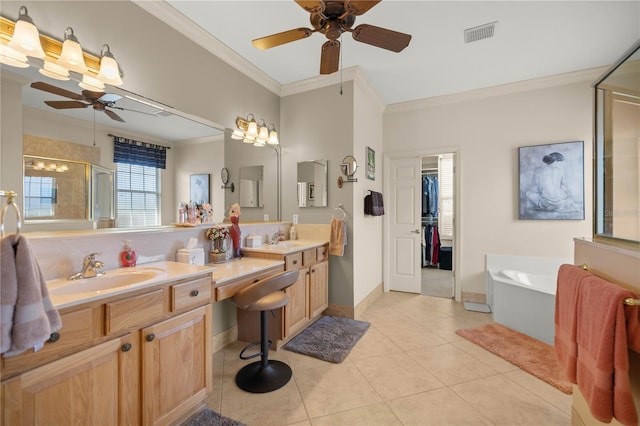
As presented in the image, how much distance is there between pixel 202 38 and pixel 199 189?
4.50ft

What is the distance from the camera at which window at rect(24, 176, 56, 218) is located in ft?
4.76

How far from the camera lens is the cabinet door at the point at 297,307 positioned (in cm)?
247

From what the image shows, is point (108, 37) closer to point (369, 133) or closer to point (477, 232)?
point (369, 133)

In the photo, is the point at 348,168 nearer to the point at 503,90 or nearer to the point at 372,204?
the point at 372,204

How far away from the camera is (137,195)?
1.96m

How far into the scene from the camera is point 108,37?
5.94 ft

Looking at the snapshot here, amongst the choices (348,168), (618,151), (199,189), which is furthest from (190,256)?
(618,151)

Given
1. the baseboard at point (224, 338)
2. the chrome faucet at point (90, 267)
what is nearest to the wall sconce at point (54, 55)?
the chrome faucet at point (90, 267)

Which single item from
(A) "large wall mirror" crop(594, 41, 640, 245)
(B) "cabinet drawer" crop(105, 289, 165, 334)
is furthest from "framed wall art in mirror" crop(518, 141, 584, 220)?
(B) "cabinet drawer" crop(105, 289, 165, 334)

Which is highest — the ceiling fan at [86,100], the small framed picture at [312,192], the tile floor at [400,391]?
the ceiling fan at [86,100]

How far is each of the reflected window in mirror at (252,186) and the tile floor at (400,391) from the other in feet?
4.90

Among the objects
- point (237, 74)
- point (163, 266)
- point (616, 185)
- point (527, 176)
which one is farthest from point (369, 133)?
point (163, 266)

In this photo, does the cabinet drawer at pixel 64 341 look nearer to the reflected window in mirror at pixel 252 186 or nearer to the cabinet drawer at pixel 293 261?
the cabinet drawer at pixel 293 261

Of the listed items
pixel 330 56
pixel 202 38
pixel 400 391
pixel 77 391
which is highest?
pixel 202 38
